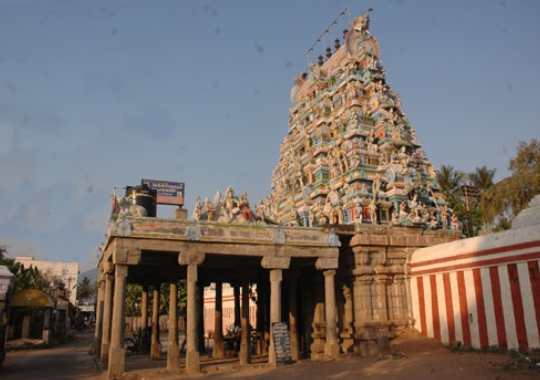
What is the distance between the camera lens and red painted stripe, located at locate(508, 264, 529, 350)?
16.2 m

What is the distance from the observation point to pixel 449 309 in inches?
776

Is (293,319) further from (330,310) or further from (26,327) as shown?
(26,327)

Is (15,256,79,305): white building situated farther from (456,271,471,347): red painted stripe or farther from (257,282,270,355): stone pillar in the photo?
(456,271,471,347): red painted stripe

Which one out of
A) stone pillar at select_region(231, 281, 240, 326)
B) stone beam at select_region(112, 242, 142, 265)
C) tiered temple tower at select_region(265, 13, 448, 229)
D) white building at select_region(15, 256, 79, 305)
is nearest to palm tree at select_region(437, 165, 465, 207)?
tiered temple tower at select_region(265, 13, 448, 229)

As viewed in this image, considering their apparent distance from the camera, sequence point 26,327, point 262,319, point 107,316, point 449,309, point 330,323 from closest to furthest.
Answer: point 330,323 < point 449,309 < point 107,316 < point 262,319 < point 26,327

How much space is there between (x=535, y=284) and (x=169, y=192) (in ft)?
64.2

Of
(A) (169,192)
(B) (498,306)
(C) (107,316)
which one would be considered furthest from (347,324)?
(A) (169,192)

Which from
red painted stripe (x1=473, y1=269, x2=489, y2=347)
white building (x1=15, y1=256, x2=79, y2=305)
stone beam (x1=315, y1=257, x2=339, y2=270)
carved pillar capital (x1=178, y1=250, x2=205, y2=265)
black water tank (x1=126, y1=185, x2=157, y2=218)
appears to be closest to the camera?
carved pillar capital (x1=178, y1=250, x2=205, y2=265)

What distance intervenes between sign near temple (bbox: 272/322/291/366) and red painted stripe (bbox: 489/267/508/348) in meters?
8.22

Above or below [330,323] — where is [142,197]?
above

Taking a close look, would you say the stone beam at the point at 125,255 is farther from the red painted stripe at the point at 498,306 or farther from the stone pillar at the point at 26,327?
the stone pillar at the point at 26,327

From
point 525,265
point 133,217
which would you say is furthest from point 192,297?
point 525,265

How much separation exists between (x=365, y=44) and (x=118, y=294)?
29.3 m

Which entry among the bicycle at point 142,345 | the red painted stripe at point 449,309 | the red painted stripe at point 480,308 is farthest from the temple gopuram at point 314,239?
the red painted stripe at point 480,308
